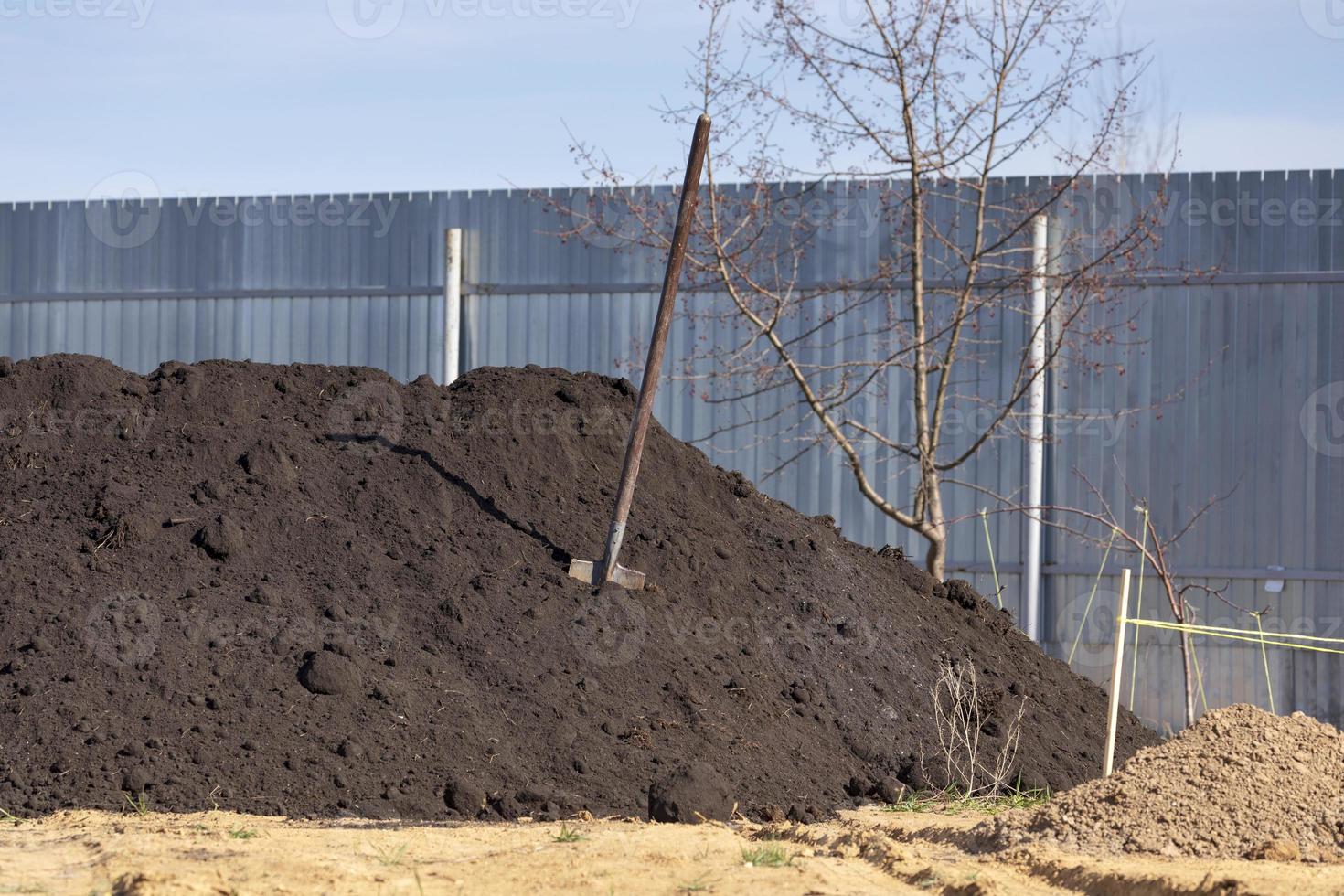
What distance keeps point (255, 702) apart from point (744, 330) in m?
5.18

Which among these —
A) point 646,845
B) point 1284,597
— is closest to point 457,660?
point 646,845

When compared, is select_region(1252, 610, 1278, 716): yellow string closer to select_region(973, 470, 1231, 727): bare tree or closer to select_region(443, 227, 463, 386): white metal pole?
select_region(973, 470, 1231, 727): bare tree

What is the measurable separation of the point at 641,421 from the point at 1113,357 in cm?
443

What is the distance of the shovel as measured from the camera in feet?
22.0

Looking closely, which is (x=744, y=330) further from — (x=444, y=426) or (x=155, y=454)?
(x=155, y=454)

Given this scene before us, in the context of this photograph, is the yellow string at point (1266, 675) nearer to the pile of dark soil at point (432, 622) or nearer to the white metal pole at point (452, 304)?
the pile of dark soil at point (432, 622)

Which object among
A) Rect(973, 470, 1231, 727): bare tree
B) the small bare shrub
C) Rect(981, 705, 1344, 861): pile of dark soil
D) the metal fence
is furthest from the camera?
the metal fence

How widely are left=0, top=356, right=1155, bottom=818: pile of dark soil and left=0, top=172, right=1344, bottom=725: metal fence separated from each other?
1787 mm

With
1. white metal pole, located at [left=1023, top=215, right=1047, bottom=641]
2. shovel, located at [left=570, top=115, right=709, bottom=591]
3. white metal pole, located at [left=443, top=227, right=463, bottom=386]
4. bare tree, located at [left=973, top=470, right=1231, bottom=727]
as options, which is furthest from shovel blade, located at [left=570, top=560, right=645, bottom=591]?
white metal pole, located at [left=443, top=227, right=463, bottom=386]

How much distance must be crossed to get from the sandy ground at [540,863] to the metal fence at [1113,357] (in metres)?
4.81

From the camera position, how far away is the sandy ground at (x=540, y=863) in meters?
4.30

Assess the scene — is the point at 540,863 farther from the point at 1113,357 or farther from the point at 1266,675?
the point at 1113,357

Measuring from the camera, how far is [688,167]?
691 centimetres

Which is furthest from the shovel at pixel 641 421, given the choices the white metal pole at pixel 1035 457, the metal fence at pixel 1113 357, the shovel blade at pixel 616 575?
the white metal pole at pixel 1035 457
